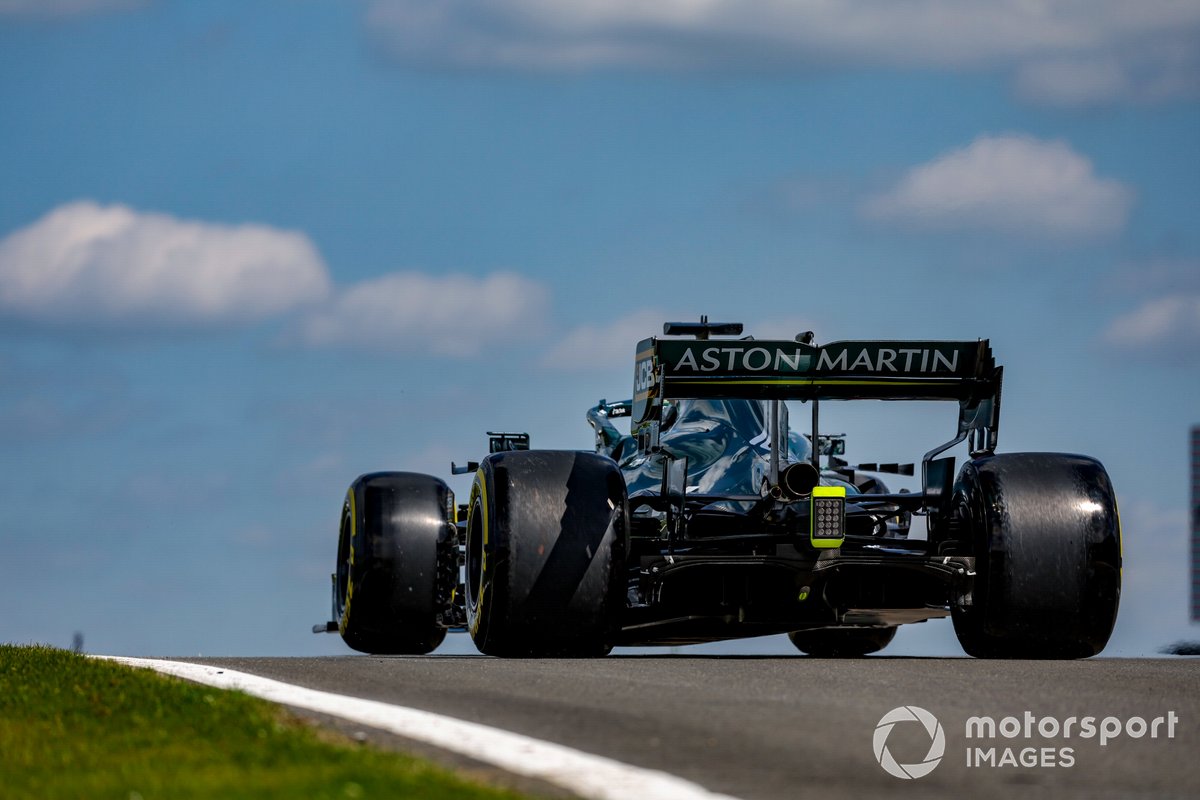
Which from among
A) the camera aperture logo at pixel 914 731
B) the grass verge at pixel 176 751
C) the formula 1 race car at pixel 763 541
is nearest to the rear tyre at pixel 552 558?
the formula 1 race car at pixel 763 541

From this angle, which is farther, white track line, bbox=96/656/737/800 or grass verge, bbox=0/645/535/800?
grass verge, bbox=0/645/535/800

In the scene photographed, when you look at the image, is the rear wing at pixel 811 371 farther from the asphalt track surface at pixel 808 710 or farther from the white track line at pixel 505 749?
the white track line at pixel 505 749

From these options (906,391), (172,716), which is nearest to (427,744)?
(172,716)

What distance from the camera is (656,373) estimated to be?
1340 cm

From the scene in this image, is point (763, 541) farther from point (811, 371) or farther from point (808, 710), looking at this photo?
point (808, 710)

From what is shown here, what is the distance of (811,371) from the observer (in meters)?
13.6

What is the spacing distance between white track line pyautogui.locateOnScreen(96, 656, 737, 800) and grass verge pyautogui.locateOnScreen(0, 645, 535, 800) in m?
0.25

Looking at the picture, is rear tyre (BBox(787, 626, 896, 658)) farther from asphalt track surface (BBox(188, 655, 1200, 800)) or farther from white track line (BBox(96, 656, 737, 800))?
A: white track line (BBox(96, 656, 737, 800))

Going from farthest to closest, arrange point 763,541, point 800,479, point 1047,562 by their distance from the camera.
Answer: point 763,541 → point 1047,562 → point 800,479

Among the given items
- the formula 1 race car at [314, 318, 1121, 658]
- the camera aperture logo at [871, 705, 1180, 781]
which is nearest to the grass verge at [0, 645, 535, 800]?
the camera aperture logo at [871, 705, 1180, 781]

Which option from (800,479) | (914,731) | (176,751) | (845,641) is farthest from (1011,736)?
(845,641)

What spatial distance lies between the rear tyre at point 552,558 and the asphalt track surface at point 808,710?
0.36 meters

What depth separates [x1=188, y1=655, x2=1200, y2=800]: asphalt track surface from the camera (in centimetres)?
670

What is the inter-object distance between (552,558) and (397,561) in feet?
8.33
